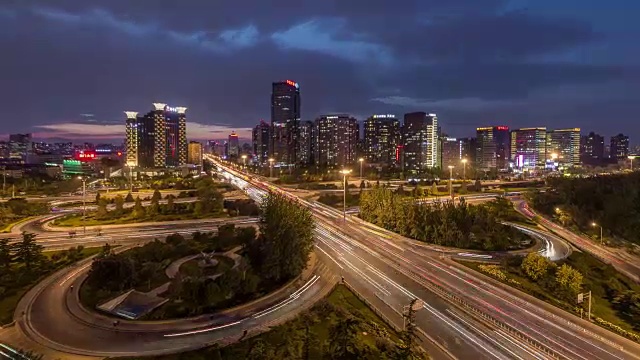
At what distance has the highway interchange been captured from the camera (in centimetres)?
1579

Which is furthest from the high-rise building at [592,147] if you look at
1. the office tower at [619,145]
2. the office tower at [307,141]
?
the office tower at [307,141]

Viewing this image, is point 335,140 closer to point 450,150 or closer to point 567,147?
point 450,150

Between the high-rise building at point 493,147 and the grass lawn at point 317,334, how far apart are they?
5836 inches

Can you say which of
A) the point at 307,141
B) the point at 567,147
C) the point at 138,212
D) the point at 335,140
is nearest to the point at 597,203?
the point at 138,212

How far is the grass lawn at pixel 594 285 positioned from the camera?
2092 centimetres

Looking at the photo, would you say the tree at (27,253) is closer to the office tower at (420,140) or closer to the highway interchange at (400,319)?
the highway interchange at (400,319)

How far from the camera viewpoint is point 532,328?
58.3ft

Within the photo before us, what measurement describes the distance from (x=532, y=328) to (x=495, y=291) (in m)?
4.05

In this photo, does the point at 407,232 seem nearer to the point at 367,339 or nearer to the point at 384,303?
the point at 384,303

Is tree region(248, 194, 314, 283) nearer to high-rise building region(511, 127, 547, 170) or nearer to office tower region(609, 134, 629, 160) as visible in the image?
high-rise building region(511, 127, 547, 170)

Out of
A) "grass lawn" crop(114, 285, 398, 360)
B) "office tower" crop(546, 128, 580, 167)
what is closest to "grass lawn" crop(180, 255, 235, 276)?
"grass lawn" crop(114, 285, 398, 360)

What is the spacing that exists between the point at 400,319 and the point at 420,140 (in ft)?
402

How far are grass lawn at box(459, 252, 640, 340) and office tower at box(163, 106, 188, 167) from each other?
13147cm

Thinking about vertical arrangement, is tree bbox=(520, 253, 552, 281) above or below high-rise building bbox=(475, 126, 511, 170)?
below
